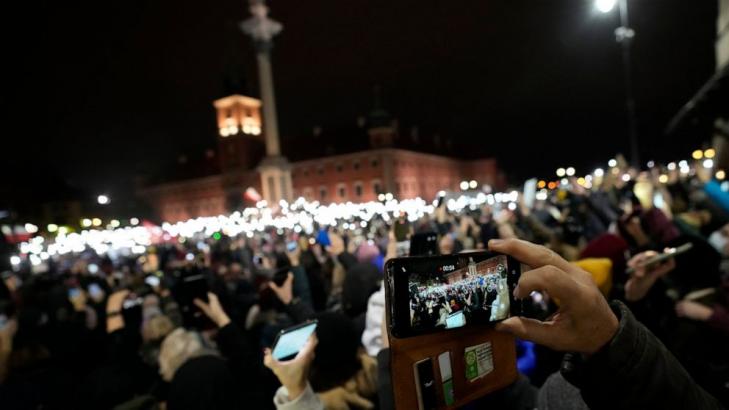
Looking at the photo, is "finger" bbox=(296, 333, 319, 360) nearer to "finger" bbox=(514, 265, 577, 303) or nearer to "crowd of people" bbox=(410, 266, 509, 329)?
"crowd of people" bbox=(410, 266, 509, 329)

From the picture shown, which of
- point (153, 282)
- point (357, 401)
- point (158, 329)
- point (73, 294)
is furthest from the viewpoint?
point (153, 282)

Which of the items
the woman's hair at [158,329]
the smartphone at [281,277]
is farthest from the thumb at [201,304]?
the smartphone at [281,277]

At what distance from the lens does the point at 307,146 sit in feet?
236

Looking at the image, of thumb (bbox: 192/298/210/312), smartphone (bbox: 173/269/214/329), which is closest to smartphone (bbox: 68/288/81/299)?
smartphone (bbox: 173/269/214/329)

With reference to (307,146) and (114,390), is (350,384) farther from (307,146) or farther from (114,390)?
(307,146)

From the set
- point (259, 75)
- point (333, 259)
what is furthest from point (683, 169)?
point (259, 75)

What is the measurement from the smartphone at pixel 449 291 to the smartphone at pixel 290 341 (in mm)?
1121

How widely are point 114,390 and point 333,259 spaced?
15.1 feet

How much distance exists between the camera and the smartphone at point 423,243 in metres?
2.91

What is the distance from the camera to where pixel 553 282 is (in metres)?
1.06

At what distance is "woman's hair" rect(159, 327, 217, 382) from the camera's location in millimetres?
3127

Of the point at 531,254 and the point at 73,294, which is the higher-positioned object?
the point at 531,254

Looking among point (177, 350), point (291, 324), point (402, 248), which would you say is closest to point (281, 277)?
point (291, 324)

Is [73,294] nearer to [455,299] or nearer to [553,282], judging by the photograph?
[455,299]
